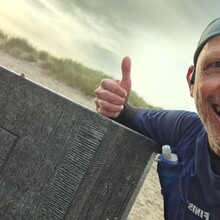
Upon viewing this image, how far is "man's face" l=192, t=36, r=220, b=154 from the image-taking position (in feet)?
7.09

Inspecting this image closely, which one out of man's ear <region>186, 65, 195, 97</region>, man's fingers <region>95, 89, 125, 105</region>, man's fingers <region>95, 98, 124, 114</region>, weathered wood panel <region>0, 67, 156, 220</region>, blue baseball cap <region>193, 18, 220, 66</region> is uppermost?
blue baseball cap <region>193, 18, 220, 66</region>

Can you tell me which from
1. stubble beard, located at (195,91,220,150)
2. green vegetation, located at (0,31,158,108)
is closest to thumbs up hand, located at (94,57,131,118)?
stubble beard, located at (195,91,220,150)

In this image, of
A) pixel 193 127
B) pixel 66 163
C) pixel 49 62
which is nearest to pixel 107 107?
pixel 66 163

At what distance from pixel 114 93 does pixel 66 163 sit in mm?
488

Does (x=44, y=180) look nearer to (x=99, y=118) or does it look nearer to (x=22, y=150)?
(x=22, y=150)

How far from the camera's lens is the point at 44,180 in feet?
8.36

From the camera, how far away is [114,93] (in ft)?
8.47

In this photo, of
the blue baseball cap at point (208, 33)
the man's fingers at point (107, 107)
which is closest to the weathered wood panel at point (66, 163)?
the man's fingers at point (107, 107)

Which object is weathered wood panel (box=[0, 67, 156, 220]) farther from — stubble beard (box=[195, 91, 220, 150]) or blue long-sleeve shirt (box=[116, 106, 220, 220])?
stubble beard (box=[195, 91, 220, 150])

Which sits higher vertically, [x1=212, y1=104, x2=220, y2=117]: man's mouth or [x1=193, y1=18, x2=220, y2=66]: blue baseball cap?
[x1=193, y1=18, x2=220, y2=66]: blue baseball cap

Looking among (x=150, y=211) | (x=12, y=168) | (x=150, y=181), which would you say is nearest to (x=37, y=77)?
(x=150, y=181)

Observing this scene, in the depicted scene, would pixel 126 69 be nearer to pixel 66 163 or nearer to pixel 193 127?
pixel 193 127

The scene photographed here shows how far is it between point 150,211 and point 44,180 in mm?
4197

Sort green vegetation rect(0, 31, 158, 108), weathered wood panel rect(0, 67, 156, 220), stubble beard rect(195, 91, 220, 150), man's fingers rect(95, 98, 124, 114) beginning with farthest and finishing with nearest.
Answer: green vegetation rect(0, 31, 158, 108)
man's fingers rect(95, 98, 124, 114)
weathered wood panel rect(0, 67, 156, 220)
stubble beard rect(195, 91, 220, 150)
